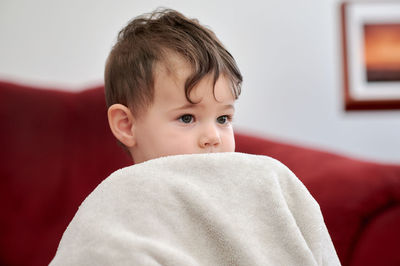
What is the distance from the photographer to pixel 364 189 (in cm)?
120

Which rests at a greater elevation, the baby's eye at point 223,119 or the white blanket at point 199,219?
the baby's eye at point 223,119

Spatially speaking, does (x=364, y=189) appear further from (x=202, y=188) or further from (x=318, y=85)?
(x=318, y=85)

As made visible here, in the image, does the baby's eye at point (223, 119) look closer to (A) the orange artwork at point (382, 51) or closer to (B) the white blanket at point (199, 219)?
(B) the white blanket at point (199, 219)

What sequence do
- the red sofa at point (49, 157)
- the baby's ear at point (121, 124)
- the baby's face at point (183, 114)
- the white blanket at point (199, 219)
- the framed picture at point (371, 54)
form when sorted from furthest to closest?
the framed picture at point (371, 54) → the red sofa at point (49, 157) → the baby's ear at point (121, 124) → the baby's face at point (183, 114) → the white blanket at point (199, 219)

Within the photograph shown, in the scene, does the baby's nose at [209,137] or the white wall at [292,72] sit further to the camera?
the white wall at [292,72]


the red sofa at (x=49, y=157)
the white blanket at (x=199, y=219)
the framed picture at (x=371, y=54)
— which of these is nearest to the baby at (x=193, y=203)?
the white blanket at (x=199, y=219)

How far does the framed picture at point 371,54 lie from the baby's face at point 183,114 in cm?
150

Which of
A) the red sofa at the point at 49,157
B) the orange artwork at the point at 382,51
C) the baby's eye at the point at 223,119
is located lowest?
the red sofa at the point at 49,157

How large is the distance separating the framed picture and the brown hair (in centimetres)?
143

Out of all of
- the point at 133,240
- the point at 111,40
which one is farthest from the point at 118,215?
the point at 111,40

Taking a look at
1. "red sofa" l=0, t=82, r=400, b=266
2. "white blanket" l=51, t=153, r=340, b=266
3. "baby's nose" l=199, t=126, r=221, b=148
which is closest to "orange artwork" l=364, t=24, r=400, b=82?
"red sofa" l=0, t=82, r=400, b=266

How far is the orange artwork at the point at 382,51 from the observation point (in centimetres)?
247

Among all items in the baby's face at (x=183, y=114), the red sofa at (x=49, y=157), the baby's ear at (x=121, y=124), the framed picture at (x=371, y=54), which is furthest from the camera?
the framed picture at (x=371, y=54)

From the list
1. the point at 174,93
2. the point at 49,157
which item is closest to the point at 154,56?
the point at 174,93
